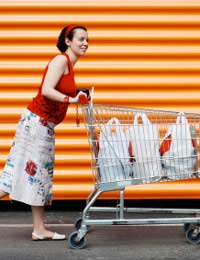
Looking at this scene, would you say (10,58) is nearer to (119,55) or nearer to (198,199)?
(119,55)

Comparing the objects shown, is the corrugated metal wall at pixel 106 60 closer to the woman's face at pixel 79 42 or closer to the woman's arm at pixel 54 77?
the woman's face at pixel 79 42

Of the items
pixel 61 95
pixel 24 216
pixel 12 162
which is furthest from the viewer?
pixel 24 216

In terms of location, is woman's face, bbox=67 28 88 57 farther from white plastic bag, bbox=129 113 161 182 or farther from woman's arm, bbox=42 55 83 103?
white plastic bag, bbox=129 113 161 182

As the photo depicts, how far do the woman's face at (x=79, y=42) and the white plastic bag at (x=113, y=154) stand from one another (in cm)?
58

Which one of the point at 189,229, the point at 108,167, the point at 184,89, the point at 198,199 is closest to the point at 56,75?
the point at 108,167

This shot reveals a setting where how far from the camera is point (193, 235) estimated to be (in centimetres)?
501

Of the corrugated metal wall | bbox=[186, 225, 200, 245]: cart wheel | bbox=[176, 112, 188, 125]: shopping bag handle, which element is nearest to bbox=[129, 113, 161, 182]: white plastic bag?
bbox=[176, 112, 188, 125]: shopping bag handle

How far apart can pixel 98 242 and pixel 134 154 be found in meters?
0.81

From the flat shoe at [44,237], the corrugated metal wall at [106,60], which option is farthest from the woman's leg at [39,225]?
the corrugated metal wall at [106,60]

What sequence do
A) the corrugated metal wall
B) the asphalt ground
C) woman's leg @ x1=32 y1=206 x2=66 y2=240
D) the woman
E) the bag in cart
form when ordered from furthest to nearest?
the corrugated metal wall, woman's leg @ x1=32 y1=206 x2=66 y2=240, the woman, the bag in cart, the asphalt ground

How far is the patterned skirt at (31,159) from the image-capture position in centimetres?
502

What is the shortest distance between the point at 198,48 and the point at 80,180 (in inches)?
65.0

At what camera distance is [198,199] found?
6.52 meters

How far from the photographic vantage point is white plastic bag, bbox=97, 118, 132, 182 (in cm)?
479
